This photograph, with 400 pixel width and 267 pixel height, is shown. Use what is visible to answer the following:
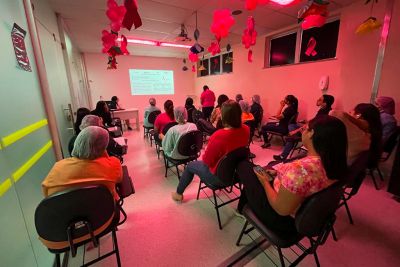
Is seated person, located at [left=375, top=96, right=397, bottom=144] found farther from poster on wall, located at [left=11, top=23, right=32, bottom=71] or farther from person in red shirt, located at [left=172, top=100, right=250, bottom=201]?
poster on wall, located at [left=11, top=23, right=32, bottom=71]

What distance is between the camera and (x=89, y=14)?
3.51m

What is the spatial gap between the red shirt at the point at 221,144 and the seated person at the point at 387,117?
7.05ft

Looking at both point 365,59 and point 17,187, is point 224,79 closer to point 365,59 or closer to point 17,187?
point 365,59

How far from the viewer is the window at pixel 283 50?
4.40 metres

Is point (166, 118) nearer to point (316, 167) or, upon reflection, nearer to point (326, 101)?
point (316, 167)

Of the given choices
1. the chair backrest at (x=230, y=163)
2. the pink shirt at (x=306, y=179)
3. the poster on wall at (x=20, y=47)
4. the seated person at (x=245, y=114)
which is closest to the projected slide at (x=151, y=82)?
the seated person at (x=245, y=114)

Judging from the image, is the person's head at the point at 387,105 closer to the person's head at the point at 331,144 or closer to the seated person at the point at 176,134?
the person's head at the point at 331,144

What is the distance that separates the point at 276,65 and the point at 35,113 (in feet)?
16.8

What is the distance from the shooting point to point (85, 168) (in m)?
1.11

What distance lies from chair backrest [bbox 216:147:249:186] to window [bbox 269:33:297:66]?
3.99 meters

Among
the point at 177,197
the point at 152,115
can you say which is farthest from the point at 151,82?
the point at 177,197

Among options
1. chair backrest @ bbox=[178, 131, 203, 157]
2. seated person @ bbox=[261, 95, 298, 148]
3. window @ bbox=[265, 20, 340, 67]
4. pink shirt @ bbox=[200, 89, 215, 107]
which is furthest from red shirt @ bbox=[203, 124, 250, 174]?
pink shirt @ bbox=[200, 89, 215, 107]

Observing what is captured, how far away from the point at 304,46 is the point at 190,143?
383 centimetres

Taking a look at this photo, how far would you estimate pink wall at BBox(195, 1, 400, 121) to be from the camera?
3.03 meters
